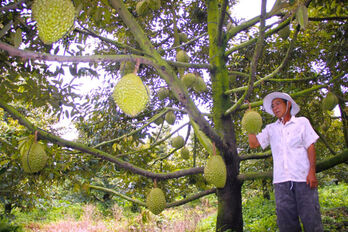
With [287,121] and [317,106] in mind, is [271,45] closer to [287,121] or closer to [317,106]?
[317,106]

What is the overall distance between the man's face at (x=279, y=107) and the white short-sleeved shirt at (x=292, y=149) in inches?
4.1

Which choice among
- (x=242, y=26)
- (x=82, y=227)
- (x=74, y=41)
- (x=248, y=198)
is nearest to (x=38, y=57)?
(x=74, y=41)

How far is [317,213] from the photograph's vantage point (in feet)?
6.85

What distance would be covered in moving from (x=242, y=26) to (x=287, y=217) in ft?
6.29

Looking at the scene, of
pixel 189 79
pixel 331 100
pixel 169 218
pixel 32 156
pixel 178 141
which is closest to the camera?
pixel 32 156

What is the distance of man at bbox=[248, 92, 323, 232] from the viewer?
83.3 inches

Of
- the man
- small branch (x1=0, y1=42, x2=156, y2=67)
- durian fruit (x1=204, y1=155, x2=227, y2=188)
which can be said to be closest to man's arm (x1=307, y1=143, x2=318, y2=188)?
the man

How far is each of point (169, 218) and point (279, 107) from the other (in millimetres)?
5710

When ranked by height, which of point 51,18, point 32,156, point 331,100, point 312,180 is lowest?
point 312,180

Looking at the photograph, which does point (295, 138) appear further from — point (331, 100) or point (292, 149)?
point (331, 100)

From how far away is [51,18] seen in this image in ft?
4.21

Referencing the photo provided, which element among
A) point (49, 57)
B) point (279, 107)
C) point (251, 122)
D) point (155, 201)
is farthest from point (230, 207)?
point (49, 57)

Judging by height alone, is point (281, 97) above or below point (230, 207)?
above

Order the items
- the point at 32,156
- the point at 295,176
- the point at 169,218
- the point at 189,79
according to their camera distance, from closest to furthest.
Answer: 1. the point at 32,156
2. the point at 295,176
3. the point at 189,79
4. the point at 169,218
